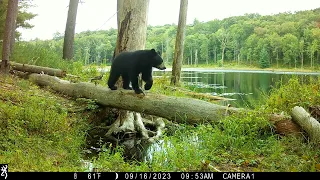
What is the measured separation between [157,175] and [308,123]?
281 cm

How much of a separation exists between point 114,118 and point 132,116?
836 millimetres

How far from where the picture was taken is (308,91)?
22.9ft

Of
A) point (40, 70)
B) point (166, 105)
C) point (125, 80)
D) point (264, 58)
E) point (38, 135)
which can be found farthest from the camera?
point (264, 58)

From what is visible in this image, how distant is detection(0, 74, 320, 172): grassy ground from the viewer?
4.20m

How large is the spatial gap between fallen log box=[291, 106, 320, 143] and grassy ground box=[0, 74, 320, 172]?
0.18m

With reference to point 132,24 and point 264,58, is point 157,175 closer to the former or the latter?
point 132,24

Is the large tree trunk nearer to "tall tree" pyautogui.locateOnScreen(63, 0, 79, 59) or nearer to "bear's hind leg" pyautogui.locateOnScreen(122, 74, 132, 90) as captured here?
"bear's hind leg" pyautogui.locateOnScreen(122, 74, 132, 90)

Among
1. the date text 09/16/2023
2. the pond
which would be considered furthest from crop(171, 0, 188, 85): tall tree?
the date text 09/16/2023

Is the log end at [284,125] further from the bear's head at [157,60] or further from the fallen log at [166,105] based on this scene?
the bear's head at [157,60]

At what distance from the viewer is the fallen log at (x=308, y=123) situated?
15.4ft

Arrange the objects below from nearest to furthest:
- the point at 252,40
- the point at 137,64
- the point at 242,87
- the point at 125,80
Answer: the point at 137,64, the point at 125,80, the point at 242,87, the point at 252,40

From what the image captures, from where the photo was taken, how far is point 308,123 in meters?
→ 4.93

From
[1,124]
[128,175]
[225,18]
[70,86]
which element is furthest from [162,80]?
[225,18]

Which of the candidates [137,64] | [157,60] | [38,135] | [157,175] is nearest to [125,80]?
[137,64]
